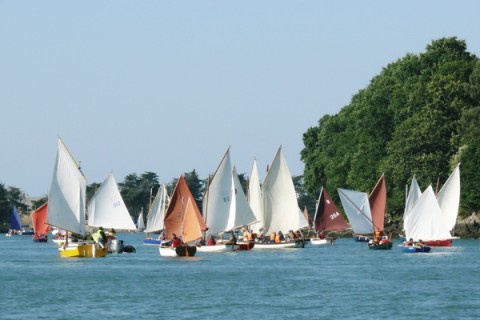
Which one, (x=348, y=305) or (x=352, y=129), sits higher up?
(x=352, y=129)

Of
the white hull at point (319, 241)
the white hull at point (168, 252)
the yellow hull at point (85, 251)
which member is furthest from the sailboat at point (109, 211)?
the white hull at point (319, 241)

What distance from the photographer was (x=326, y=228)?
12275 centimetres

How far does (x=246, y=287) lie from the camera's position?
6881 cm

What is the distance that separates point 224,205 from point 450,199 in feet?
65.7

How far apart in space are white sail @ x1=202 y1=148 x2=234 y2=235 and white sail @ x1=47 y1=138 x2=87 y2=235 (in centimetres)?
1389

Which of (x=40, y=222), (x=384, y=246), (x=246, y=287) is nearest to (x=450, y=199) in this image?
(x=384, y=246)

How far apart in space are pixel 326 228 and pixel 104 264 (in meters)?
38.3

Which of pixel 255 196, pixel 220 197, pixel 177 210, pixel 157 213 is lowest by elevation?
pixel 177 210

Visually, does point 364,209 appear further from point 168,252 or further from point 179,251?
point 179,251

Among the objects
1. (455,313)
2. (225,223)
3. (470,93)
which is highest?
(470,93)

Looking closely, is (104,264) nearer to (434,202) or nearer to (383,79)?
(434,202)

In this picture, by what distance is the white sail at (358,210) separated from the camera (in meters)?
117

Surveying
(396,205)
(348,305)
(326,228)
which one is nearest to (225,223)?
(326,228)

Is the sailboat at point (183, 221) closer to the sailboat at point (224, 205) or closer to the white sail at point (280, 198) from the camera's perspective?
the sailboat at point (224, 205)
